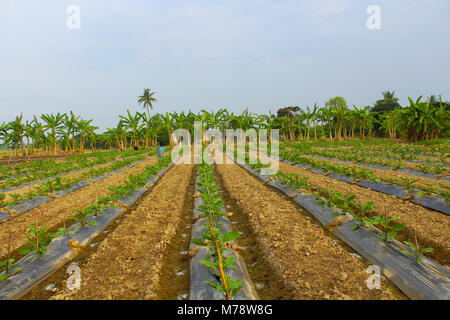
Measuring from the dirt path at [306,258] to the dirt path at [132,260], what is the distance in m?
1.29

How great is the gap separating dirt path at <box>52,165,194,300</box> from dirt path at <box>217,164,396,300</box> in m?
1.29

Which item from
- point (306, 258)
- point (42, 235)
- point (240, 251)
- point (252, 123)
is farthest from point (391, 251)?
point (252, 123)

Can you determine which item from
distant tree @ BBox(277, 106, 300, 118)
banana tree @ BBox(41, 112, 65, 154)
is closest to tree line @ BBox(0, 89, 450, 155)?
banana tree @ BBox(41, 112, 65, 154)

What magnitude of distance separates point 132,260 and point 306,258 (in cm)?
198

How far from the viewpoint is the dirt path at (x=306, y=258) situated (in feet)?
6.33

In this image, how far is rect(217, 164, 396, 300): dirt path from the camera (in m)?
1.93

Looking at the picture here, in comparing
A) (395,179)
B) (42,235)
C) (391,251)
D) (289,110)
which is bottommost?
(391,251)

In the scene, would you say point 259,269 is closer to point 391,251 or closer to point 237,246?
point 237,246

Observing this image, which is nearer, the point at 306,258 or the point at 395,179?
the point at 306,258

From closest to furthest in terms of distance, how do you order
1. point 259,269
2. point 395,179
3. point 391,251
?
point 391,251, point 259,269, point 395,179

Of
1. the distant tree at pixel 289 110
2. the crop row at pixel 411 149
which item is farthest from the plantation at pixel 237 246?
the distant tree at pixel 289 110

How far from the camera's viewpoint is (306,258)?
2449mm
